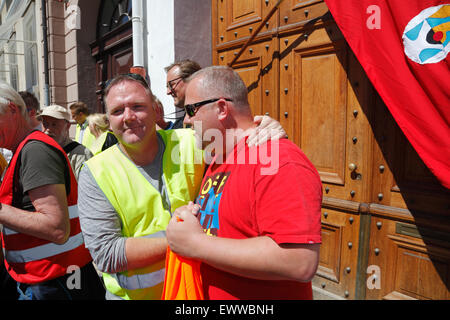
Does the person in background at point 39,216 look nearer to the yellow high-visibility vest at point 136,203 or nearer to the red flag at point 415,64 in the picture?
the yellow high-visibility vest at point 136,203

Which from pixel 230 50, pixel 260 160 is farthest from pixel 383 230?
pixel 230 50

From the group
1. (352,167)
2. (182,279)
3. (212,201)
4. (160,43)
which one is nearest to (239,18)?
(160,43)

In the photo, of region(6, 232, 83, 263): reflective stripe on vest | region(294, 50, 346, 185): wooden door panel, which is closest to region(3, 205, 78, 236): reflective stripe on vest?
region(6, 232, 83, 263): reflective stripe on vest

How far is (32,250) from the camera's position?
1.80 meters

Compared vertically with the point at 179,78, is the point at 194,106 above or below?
below

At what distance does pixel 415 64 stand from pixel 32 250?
2580mm

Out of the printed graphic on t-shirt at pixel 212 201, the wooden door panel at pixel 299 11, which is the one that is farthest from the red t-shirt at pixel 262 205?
the wooden door panel at pixel 299 11

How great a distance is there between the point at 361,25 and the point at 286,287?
78.4 inches

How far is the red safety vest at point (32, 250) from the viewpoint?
177cm

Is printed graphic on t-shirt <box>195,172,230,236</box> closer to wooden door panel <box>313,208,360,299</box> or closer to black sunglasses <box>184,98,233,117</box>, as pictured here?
black sunglasses <box>184,98,233,117</box>

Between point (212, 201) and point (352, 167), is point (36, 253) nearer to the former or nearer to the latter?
point (212, 201)

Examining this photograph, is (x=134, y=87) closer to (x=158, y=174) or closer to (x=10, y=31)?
(x=158, y=174)

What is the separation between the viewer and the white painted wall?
4.20 metres

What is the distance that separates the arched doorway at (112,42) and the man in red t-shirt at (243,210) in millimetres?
4574
